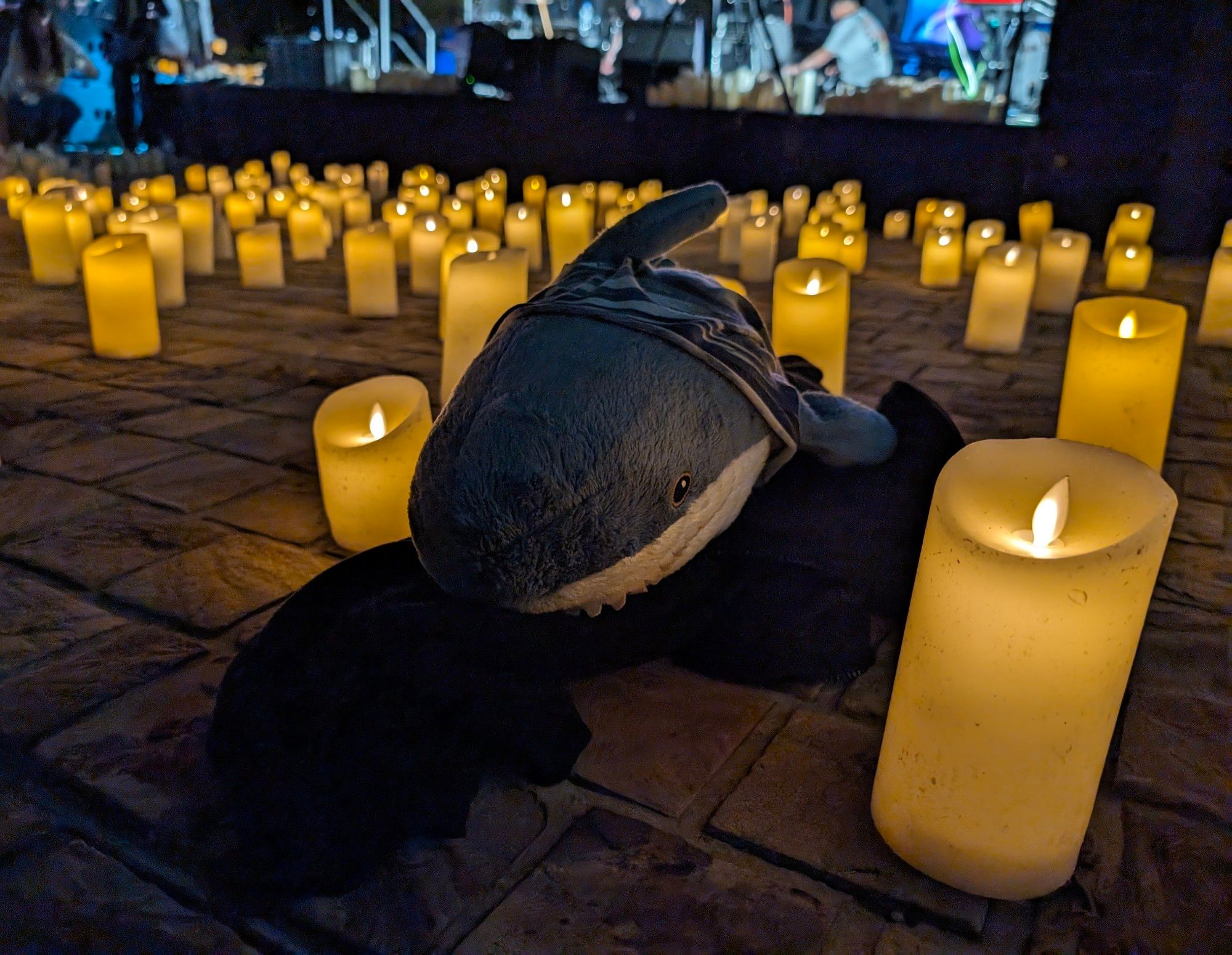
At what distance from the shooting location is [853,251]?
5020 millimetres

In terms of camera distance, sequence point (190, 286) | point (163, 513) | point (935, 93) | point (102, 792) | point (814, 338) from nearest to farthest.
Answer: point (102, 792), point (163, 513), point (814, 338), point (190, 286), point (935, 93)

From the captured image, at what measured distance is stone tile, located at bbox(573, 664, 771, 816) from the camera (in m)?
1.41

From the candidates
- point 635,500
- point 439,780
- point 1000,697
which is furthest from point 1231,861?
point 439,780

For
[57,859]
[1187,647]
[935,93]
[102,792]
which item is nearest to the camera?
[57,859]

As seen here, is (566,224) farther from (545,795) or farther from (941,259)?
(545,795)

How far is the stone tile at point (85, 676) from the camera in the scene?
1527 millimetres

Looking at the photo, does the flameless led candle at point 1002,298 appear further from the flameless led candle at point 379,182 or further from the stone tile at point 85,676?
the flameless led candle at point 379,182

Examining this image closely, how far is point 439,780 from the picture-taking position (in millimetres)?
1320

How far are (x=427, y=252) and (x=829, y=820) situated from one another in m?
3.68

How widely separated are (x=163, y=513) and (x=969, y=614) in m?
1.89

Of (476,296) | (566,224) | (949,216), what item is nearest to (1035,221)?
(949,216)

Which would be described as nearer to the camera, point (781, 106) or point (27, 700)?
point (27, 700)

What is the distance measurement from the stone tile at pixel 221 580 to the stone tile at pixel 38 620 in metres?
0.08

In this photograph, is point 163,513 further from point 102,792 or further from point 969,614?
point 969,614
